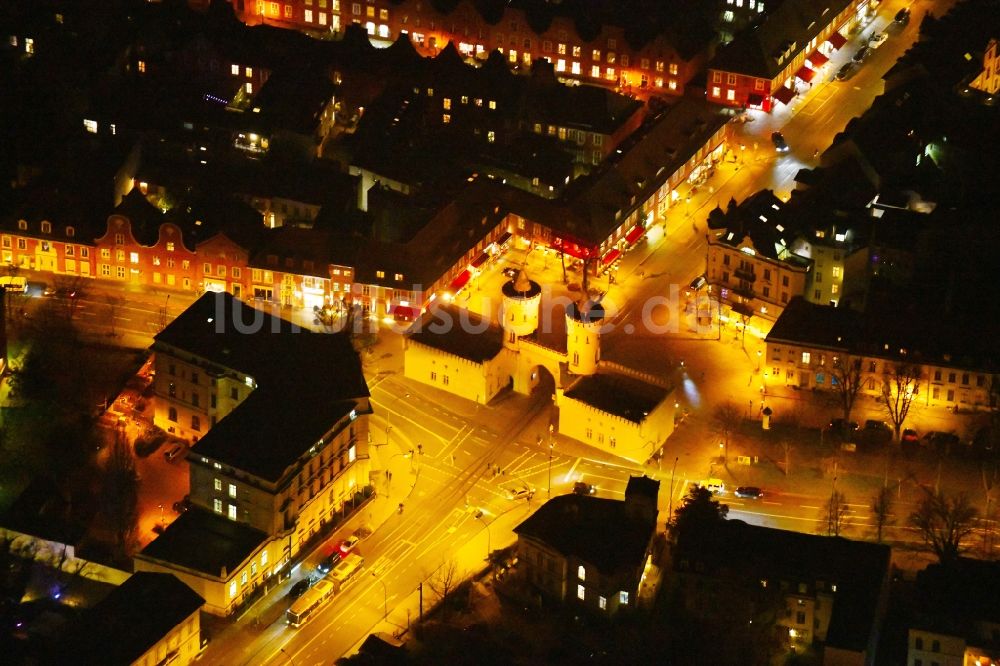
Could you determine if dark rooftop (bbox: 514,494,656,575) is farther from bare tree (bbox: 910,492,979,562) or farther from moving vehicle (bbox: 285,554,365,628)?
bare tree (bbox: 910,492,979,562)

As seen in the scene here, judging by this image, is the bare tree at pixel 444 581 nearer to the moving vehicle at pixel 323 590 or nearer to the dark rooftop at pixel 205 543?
the moving vehicle at pixel 323 590

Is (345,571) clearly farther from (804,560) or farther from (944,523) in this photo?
(944,523)

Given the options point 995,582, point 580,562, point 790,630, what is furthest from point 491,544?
point 995,582

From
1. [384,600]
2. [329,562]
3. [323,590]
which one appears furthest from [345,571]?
[384,600]

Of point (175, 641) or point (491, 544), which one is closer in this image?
point (175, 641)

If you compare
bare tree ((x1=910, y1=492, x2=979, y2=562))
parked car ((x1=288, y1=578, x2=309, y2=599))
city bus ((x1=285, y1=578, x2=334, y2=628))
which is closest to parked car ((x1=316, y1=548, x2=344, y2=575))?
city bus ((x1=285, y1=578, x2=334, y2=628))

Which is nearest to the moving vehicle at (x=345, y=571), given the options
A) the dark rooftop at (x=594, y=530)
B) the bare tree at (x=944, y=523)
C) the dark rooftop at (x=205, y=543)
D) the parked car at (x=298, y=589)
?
the parked car at (x=298, y=589)

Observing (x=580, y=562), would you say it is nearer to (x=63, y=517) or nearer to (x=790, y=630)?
(x=790, y=630)
